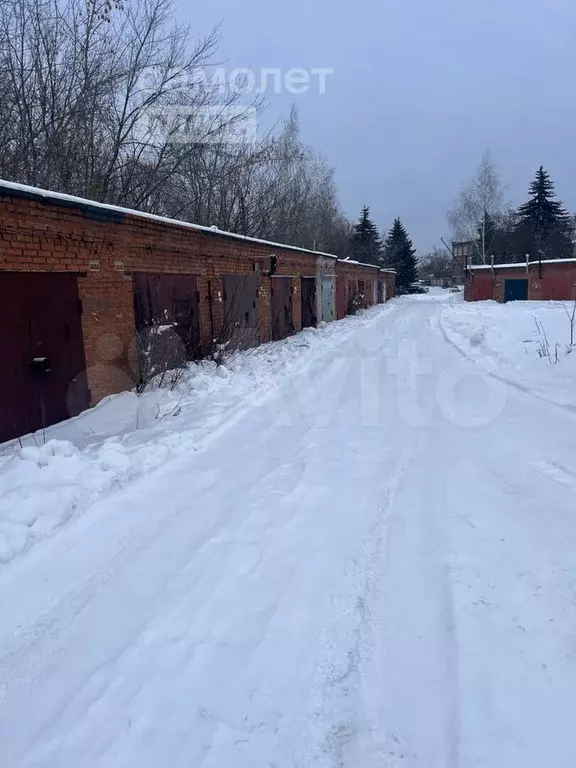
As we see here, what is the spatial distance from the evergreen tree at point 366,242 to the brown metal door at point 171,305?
4908cm

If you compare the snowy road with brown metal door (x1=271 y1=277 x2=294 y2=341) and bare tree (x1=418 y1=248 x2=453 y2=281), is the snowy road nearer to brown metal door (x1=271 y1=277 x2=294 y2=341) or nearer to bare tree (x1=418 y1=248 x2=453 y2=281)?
brown metal door (x1=271 y1=277 x2=294 y2=341)

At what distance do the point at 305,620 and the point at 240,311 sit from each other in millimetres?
9889

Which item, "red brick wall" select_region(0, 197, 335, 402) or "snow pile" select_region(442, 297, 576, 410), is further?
"snow pile" select_region(442, 297, 576, 410)

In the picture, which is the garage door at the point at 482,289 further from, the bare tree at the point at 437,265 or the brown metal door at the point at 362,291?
the bare tree at the point at 437,265

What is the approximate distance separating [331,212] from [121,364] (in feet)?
108

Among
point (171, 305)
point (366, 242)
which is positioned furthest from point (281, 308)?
point (366, 242)

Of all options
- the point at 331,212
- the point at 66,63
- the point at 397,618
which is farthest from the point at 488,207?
the point at 397,618

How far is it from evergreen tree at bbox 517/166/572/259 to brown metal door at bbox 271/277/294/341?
46.6 meters

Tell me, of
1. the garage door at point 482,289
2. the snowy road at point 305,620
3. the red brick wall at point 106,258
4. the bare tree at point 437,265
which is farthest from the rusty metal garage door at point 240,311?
the bare tree at point 437,265

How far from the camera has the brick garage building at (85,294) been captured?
17.0ft

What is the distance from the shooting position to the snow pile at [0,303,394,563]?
12.0ft

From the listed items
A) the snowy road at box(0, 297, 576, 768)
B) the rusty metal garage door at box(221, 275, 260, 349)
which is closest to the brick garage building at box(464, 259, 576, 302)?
the rusty metal garage door at box(221, 275, 260, 349)

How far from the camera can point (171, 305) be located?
875 centimetres

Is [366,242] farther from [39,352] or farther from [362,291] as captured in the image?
[39,352]
